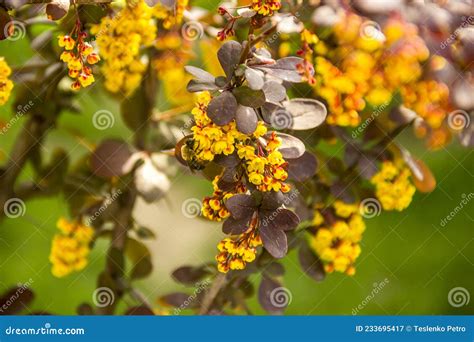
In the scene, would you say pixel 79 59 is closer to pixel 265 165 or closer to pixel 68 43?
pixel 68 43

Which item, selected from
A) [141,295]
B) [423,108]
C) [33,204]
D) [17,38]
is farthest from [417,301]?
[17,38]

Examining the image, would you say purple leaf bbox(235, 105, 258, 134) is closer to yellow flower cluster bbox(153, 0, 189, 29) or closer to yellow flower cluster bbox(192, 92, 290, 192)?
yellow flower cluster bbox(192, 92, 290, 192)

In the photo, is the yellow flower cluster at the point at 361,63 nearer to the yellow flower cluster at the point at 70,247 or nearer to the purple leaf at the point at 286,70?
the purple leaf at the point at 286,70

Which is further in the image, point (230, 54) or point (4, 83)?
point (4, 83)

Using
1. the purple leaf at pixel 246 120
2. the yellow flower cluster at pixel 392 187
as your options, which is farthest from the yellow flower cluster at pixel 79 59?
the yellow flower cluster at pixel 392 187

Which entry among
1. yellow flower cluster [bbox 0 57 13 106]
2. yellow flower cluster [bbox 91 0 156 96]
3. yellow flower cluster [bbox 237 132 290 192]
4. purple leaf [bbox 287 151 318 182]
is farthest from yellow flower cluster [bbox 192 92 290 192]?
yellow flower cluster [bbox 0 57 13 106]

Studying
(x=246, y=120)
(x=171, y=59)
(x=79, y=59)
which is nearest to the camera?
(x=246, y=120)

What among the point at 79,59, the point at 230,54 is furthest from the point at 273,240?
the point at 79,59
